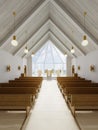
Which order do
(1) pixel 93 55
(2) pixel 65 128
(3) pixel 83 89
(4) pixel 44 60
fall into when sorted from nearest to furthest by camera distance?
(2) pixel 65 128, (3) pixel 83 89, (1) pixel 93 55, (4) pixel 44 60

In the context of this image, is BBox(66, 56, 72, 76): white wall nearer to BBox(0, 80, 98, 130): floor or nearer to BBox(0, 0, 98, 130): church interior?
BBox(0, 0, 98, 130): church interior

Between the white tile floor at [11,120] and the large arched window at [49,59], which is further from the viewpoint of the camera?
the large arched window at [49,59]

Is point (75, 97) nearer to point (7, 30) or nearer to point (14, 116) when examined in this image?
point (14, 116)

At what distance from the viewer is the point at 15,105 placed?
240 inches

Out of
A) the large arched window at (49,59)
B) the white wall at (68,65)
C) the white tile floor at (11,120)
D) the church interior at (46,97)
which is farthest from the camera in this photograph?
the large arched window at (49,59)

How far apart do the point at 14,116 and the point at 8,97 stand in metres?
0.66

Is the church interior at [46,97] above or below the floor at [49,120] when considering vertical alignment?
above

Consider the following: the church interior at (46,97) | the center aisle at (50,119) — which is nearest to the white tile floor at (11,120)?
the church interior at (46,97)

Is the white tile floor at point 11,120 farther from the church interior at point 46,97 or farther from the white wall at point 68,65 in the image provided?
the white wall at point 68,65

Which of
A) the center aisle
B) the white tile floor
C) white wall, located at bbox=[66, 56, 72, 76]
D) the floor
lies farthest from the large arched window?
the white tile floor

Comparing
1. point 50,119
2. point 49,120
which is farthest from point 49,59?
point 49,120

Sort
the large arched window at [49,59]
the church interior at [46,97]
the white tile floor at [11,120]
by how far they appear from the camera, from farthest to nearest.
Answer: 1. the large arched window at [49,59]
2. the church interior at [46,97]
3. the white tile floor at [11,120]

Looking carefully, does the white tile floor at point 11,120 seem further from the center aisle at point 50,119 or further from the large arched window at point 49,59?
the large arched window at point 49,59

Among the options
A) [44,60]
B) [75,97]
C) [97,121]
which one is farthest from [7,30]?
[44,60]
